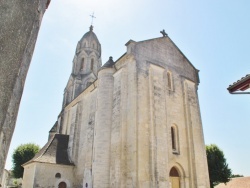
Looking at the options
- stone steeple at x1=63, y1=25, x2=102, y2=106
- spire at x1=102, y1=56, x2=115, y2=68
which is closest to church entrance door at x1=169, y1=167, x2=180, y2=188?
spire at x1=102, y1=56, x2=115, y2=68

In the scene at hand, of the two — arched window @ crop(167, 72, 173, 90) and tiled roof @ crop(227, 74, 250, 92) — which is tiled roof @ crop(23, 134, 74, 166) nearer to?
arched window @ crop(167, 72, 173, 90)

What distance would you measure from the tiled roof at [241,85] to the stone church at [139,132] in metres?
7.71

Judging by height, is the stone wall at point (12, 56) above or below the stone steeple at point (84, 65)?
below

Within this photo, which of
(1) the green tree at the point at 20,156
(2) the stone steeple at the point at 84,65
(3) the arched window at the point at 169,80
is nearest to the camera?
(3) the arched window at the point at 169,80

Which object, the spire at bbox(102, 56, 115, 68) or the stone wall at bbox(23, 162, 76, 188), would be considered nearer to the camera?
the spire at bbox(102, 56, 115, 68)

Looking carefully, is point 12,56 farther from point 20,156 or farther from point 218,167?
point 20,156

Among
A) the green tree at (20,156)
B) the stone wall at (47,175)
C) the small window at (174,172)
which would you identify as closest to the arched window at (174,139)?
the small window at (174,172)

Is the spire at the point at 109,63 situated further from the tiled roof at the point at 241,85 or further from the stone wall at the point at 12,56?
the stone wall at the point at 12,56

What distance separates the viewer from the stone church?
547 inches

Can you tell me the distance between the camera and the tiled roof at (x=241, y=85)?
21.7 ft

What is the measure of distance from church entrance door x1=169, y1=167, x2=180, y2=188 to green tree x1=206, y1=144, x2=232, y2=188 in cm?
1085

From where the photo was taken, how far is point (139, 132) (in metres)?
14.0

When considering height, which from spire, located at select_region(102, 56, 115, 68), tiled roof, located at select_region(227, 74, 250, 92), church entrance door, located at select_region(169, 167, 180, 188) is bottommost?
church entrance door, located at select_region(169, 167, 180, 188)

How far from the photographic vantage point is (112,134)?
1555cm
